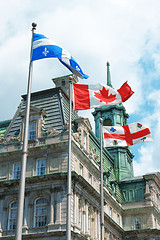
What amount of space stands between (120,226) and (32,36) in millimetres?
39243

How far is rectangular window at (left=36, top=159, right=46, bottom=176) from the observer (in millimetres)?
37781

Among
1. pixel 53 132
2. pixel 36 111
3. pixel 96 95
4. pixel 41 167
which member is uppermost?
pixel 36 111

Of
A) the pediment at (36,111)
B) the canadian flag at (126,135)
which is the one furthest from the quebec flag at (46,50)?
the pediment at (36,111)

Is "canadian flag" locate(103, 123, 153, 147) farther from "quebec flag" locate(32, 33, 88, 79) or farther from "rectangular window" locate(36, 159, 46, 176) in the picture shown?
"quebec flag" locate(32, 33, 88, 79)

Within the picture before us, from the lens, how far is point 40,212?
1412 inches

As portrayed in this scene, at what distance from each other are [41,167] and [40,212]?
15.6ft

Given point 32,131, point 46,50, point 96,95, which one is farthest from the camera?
point 32,131

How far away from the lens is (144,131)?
32.2 meters

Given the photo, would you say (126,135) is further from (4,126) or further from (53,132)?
(4,126)

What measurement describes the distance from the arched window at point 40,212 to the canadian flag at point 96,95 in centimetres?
1245

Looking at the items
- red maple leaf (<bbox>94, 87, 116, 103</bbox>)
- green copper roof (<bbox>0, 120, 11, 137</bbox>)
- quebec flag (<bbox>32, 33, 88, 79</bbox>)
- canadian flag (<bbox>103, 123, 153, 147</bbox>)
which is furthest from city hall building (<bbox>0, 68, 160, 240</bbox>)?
quebec flag (<bbox>32, 33, 88, 79</bbox>)

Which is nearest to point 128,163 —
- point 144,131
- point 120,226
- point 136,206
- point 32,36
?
point 136,206

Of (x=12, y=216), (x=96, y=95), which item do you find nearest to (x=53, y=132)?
(x=12, y=216)

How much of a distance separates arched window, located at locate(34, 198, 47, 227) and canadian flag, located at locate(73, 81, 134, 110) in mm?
12452
